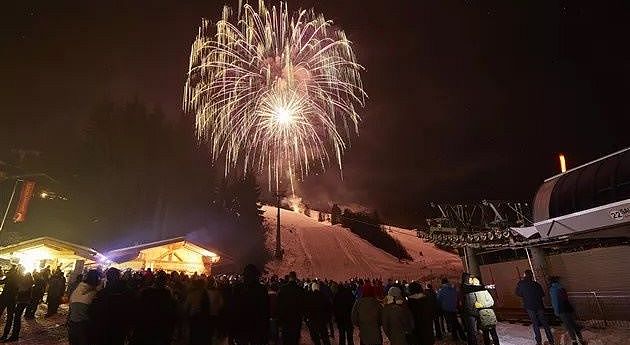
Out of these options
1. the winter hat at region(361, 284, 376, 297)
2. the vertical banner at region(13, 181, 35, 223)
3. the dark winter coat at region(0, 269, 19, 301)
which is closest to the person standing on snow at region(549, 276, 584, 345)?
the winter hat at region(361, 284, 376, 297)

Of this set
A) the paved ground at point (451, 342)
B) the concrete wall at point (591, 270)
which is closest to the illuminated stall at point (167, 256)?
the paved ground at point (451, 342)

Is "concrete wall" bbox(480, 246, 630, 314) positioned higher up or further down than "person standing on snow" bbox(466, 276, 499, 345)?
higher up

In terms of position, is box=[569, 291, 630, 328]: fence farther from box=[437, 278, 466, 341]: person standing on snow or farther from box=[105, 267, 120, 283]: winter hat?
box=[105, 267, 120, 283]: winter hat

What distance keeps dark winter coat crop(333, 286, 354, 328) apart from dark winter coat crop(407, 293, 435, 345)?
3.06 m

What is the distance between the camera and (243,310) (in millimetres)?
6988

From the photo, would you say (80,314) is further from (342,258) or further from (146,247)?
(342,258)

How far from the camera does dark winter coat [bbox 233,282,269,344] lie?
274 inches

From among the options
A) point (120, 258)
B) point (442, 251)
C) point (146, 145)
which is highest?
point (146, 145)

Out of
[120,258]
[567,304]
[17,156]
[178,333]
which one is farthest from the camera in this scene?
[17,156]

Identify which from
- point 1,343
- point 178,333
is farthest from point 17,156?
point 178,333

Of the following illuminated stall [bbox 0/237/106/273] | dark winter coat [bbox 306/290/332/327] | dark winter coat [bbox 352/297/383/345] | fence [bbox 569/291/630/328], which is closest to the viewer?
dark winter coat [bbox 352/297/383/345]

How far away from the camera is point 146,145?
2349 inches

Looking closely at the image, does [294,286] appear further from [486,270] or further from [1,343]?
[486,270]

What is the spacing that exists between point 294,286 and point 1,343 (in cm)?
881
